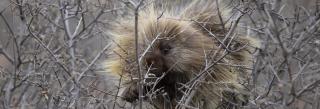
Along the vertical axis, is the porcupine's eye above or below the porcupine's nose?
above

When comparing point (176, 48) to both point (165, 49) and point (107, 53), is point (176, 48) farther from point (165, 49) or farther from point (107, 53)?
point (107, 53)

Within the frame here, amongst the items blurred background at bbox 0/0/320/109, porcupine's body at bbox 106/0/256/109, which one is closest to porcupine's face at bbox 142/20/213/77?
porcupine's body at bbox 106/0/256/109

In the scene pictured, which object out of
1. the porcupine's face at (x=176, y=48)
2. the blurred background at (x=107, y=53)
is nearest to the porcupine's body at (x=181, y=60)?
the porcupine's face at (x=176, y=48)

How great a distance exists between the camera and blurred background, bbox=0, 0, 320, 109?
129 inches

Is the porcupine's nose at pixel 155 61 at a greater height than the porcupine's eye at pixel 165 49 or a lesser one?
lesser

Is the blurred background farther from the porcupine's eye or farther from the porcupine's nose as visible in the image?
the porcupine's eye

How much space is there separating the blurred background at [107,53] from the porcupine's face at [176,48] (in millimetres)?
309

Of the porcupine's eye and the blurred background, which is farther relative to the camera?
the porcupine's eye

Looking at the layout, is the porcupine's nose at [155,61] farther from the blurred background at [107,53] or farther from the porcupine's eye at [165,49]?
the blurred background at [107,53]

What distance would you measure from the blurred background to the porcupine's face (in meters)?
0.31

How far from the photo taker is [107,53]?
535cm

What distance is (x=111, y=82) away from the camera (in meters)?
5.50

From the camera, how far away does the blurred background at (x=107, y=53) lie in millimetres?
3285

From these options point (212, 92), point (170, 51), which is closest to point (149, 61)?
point (170, 51)
